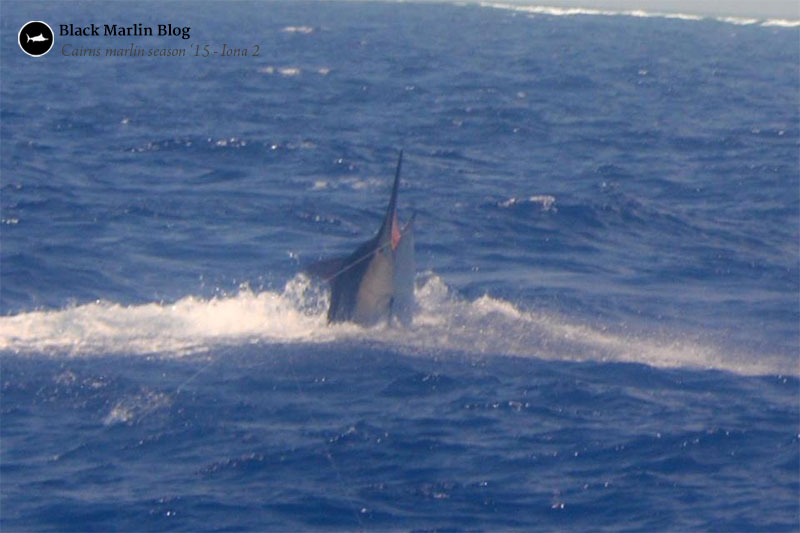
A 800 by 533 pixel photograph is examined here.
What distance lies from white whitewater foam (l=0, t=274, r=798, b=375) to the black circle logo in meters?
20.3

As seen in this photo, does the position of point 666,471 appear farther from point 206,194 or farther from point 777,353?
→ point 206,194

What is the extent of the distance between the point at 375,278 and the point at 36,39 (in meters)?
25.6

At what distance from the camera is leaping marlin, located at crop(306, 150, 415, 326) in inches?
549

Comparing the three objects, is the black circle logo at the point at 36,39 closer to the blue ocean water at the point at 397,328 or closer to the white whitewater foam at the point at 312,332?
the blue ocean water at the point at 397,328

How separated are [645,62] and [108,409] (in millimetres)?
39965

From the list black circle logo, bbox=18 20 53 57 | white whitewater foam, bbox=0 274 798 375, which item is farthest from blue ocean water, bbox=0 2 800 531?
black circle logo, bbox=18 20 53 57

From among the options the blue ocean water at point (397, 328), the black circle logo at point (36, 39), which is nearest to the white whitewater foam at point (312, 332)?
the blue ocean water at point (397, 328)

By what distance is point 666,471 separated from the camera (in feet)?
35.0

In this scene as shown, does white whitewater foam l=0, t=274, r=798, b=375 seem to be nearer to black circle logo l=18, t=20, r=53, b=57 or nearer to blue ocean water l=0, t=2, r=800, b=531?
blue ocean water l=0, t=2, r=800, b=531

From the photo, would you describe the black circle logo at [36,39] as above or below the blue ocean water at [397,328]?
above

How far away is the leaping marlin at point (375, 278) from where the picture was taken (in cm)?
1394

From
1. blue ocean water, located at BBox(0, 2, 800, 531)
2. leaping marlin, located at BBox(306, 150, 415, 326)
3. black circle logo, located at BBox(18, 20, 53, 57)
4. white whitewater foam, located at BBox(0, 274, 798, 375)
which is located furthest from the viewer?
black circle logo, located at BBox(18, 20, 53, 57)

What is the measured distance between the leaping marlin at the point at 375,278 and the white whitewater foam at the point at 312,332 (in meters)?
0.20

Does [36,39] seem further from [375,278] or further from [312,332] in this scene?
[375,278]
